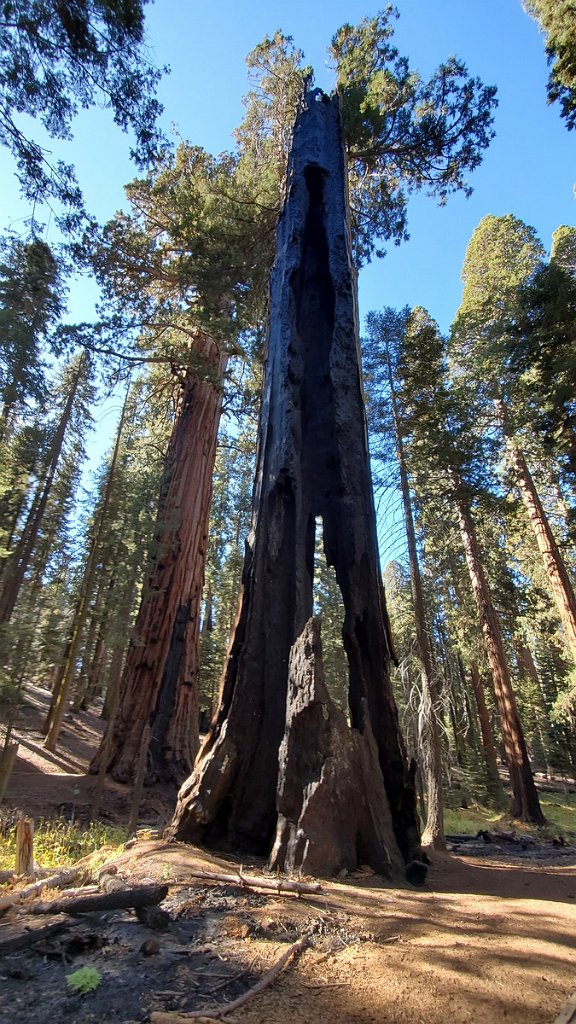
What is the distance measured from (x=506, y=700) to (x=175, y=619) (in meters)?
10.1

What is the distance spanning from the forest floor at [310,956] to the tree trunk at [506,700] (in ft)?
37.7

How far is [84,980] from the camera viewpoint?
6.16 ft

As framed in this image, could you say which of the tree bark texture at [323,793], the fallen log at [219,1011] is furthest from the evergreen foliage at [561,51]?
the fallen log at [219,1011]

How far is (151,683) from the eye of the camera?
30.4 feet

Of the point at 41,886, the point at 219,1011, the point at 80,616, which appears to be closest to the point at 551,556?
the point at 80,616

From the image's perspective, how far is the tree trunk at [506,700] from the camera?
14086 millimetres

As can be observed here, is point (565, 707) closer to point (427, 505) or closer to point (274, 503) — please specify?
point (427, 505)

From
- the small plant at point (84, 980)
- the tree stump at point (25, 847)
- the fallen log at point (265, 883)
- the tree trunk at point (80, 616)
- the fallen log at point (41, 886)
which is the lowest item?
the small plant at point (84, 980)

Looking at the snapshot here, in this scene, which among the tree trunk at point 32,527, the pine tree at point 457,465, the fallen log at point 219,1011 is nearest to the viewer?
the fallen log at point 219,1011

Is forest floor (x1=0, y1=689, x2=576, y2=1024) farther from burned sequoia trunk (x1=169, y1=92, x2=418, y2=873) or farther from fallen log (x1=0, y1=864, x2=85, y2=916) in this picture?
burned sequoia trunk (x1=169, y1=92, x2=418, y2=873)

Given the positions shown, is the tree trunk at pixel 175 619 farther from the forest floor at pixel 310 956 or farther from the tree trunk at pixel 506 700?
the tree trunk at pixel 506 700

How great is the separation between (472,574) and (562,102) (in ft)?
35.9

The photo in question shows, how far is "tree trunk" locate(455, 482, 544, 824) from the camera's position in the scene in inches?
555

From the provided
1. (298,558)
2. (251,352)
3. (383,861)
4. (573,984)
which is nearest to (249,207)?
(251,352)
